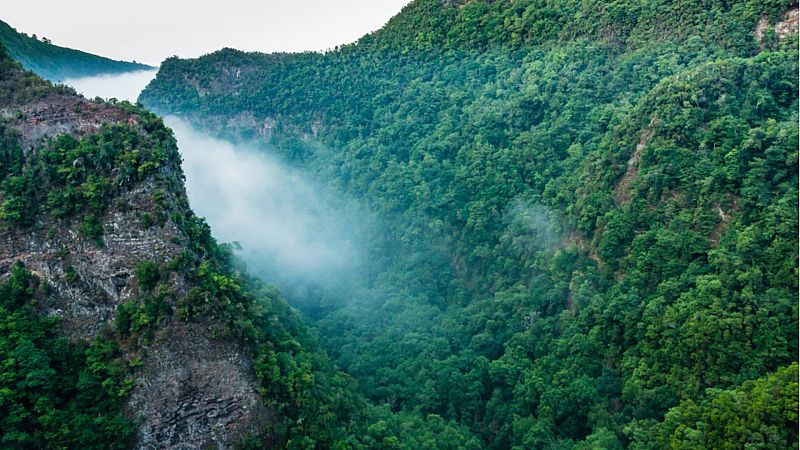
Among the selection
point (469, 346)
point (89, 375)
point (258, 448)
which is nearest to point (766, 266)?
point (469, 346)

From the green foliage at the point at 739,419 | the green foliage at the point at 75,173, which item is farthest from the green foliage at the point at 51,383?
the green foliage at the point at 739,419

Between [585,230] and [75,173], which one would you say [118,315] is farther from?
[585,230]

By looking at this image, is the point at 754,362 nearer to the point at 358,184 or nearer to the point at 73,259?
the point at 73,259

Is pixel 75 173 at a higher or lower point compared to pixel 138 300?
higher

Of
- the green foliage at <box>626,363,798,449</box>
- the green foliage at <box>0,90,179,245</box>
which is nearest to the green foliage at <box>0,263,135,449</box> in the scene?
the green foliage at <box>0,90,179,245</box>

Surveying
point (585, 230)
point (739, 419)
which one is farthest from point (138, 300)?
point (585, 230)

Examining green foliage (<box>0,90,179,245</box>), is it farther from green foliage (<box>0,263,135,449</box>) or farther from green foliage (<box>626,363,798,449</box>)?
green foliage (<box>626,363,798,449</box>)
